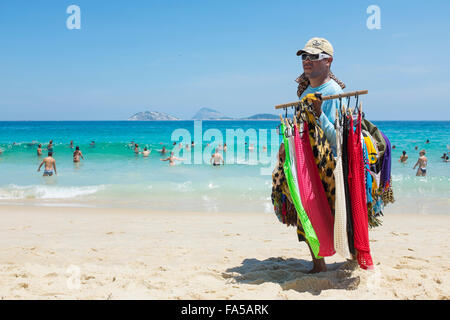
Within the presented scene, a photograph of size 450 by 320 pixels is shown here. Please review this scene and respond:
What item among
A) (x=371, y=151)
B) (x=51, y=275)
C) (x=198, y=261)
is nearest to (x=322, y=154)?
(x=371, y=151)

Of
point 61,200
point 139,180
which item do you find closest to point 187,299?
point 61,200

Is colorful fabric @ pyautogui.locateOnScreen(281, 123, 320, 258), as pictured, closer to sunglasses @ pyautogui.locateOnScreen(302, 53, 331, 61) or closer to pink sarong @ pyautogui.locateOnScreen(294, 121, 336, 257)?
pink sarong @ pyautogui.locateOnScreen(294, 121, 336, 257)

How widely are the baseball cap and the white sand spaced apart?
195 cm

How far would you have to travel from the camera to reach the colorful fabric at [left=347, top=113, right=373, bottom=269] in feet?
9.77

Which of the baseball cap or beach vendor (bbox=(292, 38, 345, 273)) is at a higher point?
the baseball cap

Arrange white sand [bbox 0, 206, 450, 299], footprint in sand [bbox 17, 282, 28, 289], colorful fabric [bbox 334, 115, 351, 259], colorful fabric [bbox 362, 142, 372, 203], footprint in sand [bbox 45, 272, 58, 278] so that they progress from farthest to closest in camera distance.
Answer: footprint in sand [bbox 45, 272, 58, 278] → footprint in sand [bbox 17, 282, 28, 289] → white sand [bbox 0, 206, 450, 299] → colorful fabric [bbox 362, 142, 372, 203] → colorful fabric [bbox 334, 115, 351, 259]

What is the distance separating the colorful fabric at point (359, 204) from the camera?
2.98 meters

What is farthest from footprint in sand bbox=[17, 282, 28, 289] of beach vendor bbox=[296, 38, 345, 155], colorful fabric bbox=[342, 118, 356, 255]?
beach vendor bbox=[296, 38, 345, 155]

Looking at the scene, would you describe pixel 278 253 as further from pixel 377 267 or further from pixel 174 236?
pixel 174 236

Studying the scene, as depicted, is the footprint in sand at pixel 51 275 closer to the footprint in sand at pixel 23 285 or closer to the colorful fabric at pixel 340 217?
the footprint in sand at pixel 23 285

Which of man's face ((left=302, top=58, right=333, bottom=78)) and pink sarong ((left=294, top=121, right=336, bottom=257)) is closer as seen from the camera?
pink sarong ((left=294, top=121, right=336, bottom=257))

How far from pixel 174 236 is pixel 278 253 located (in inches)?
71.2

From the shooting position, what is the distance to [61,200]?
34.3 ft

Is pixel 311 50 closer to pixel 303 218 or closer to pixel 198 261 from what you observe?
pixel 303 218
